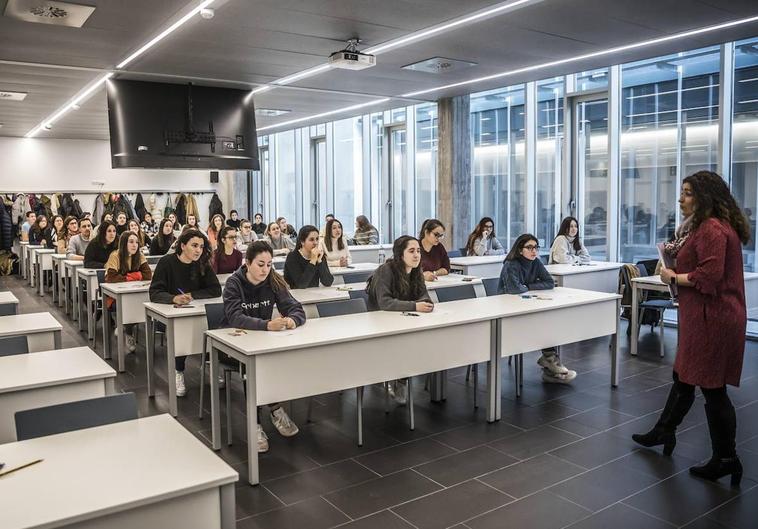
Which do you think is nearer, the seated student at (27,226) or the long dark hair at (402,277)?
the long dark hair at (402,277)

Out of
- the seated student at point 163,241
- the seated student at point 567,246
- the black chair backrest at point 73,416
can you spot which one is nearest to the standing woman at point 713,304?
the black chair backrest at point 73,416

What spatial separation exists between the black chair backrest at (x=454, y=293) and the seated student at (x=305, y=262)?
1.36 m

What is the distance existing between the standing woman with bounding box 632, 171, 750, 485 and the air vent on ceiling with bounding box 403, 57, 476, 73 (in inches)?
166

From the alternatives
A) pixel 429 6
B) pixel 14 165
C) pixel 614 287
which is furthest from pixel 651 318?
pixel 14 165

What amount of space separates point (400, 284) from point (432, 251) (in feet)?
7.31

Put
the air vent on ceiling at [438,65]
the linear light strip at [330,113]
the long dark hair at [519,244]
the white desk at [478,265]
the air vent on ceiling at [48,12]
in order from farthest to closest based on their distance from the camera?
the linear light strip at [330,113] < the white desk at [478,265] < the air vent on ceiling at [438,65] < the long dark hair at [519,244] < the air vent on ceiling at [48,12]

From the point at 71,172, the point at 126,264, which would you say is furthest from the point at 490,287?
the point at 71,172

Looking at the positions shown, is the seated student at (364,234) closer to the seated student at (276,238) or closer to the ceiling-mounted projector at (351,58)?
the seated student at (276,238)

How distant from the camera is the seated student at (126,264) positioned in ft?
22.1

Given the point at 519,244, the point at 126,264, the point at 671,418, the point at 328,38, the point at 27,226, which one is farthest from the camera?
the point at 27,226

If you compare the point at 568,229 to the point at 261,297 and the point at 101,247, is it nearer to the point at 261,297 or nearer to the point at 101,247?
the point at 261,297

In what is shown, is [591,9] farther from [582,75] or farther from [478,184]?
[478,184]

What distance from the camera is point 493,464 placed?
4.04 m

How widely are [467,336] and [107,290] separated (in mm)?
3610
